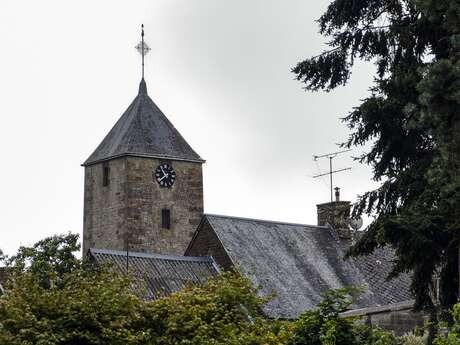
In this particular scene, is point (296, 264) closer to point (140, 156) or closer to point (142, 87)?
point (140, 156)

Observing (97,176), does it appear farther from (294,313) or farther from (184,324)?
(184,324)

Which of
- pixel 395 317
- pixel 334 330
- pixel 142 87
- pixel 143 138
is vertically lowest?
pixel 334 330

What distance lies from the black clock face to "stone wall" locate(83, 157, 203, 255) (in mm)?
195

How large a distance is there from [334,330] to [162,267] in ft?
86.3

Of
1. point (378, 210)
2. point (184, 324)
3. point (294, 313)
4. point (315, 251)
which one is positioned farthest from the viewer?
point (315, 251)

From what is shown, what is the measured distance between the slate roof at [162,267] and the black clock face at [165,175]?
1384cm

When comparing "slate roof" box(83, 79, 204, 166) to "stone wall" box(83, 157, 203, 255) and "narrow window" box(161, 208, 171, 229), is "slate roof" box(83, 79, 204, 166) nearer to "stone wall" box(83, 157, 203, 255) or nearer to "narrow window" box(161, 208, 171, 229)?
"stone wall" box(83, 157, 203, 255)

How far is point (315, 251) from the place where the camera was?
5028cm

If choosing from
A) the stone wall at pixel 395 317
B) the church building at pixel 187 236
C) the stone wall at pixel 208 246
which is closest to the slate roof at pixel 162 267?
the church building at pixel 187 236

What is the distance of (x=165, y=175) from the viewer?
61219 millimetres

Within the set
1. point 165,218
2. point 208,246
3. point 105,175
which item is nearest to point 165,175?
point 165,218

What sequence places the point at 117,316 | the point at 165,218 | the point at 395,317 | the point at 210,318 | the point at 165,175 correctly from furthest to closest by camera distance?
the point at 165,175 < the point at 165,218 < the point at 395,317 < the point at 210,318 < the point at 117,316

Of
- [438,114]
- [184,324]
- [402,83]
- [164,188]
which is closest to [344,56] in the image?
[402,83]

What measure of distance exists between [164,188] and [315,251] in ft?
41.5
